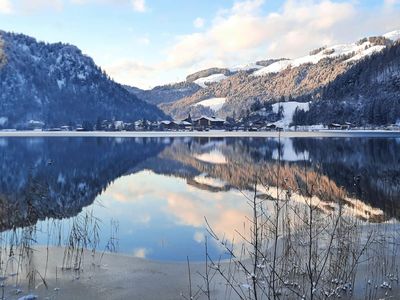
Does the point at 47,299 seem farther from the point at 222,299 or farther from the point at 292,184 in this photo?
the point at 292,184

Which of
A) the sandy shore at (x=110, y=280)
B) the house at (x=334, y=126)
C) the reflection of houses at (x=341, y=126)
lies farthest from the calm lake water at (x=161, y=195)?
A: the house at (x=334, y=126)

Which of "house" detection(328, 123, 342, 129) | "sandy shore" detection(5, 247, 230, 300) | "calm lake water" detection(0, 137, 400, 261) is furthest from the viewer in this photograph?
"house" detection(328, 123, 342, 129)

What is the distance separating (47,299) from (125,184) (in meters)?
22.9

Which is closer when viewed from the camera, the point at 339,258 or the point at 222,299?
the point at 222,299

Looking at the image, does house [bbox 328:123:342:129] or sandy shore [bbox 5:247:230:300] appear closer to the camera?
sandy shore [bbox 5:247:230:300]

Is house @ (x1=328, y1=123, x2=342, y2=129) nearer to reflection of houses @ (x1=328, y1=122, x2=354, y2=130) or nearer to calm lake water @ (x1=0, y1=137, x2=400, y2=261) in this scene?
reflection of houses @ (x1=328, y1=122, x2=354, y2=130)

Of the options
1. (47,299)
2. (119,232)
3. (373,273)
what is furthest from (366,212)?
(47,299)

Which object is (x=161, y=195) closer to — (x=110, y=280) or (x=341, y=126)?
(x=110, y=280)

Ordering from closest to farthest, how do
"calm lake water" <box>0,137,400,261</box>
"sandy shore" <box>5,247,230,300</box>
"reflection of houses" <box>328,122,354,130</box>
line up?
"sandy shore" <box>5,247,230,300</box>
"calm lake water" <box>0,137,400,261</box>
"reflection of houses" <box>328,122,354,130</box>

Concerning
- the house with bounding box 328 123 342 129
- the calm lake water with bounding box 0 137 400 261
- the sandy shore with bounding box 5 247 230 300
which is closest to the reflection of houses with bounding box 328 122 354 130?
the house with bounding box 328 123 342 129

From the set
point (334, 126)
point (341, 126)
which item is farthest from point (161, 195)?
point (334, 126)

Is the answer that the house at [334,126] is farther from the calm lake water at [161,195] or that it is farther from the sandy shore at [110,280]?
the sandy shore at [110,280]

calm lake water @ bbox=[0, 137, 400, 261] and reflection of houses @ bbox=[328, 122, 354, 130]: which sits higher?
reflection of houses @ bbox=[328, 122, 354, 130]

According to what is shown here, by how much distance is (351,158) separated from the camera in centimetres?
4706
